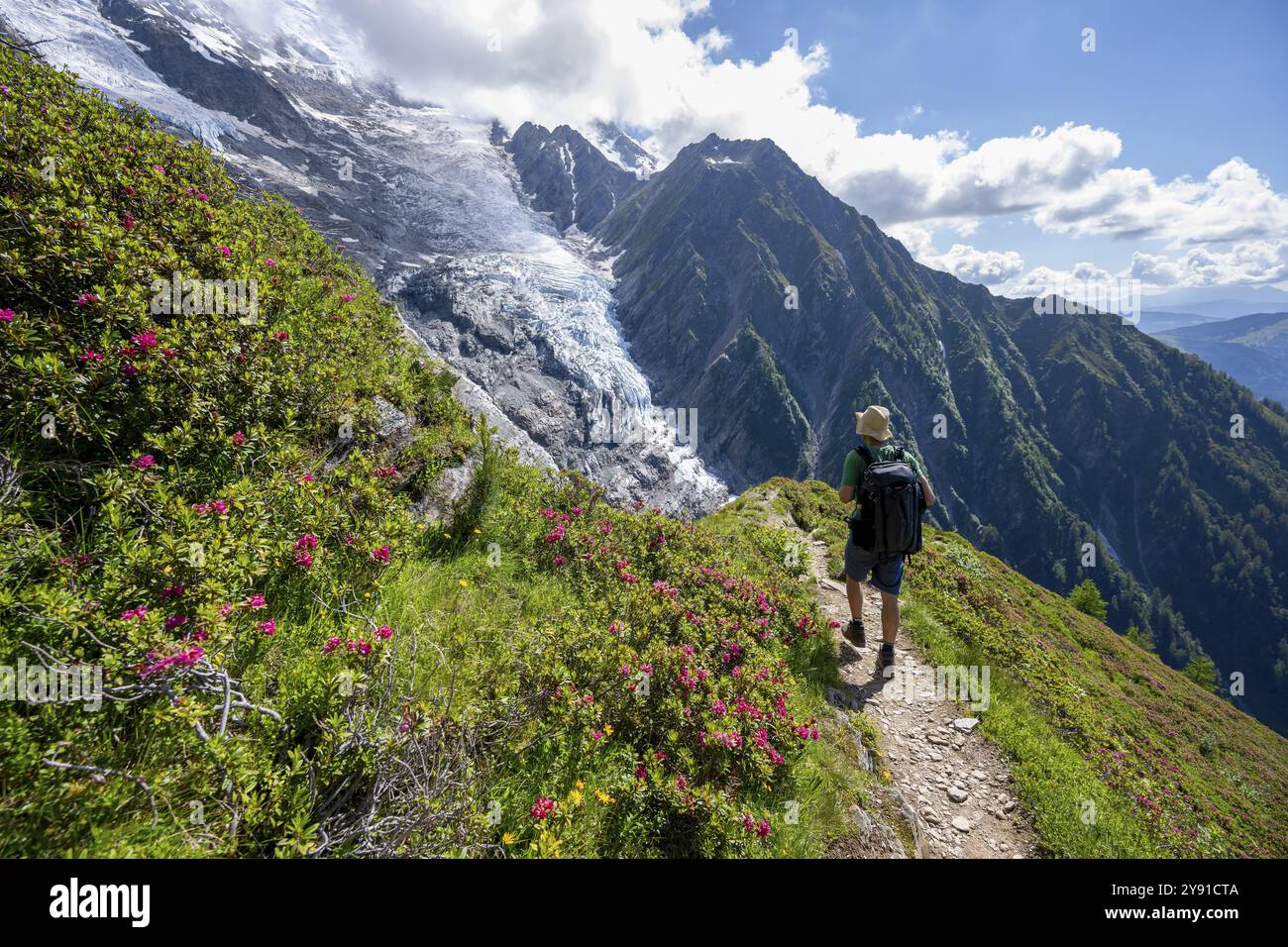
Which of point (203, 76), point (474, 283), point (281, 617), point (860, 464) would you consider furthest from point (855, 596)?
point (203, 76)

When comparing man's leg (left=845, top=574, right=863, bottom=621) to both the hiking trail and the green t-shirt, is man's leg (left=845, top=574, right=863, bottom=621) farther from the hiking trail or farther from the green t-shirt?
the green t-shirt

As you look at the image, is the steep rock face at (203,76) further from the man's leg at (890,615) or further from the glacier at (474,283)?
the man's leg at (890,615)

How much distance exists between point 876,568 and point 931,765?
2721mm

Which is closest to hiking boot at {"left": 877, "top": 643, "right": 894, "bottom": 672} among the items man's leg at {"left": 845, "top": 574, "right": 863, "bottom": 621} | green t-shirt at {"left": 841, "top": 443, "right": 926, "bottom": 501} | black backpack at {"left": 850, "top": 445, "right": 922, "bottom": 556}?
man's leg at {"left": 845, "top": 574, "right": 863, "bottom": 621}

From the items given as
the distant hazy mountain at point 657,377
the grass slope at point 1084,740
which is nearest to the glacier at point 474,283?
the distant hazy mountain at point 657,377

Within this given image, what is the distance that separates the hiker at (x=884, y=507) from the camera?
23.1 feet

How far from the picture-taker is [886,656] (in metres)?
8.30

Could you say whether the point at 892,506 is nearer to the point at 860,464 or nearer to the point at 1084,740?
the point at 860,464

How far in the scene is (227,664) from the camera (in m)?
→ 3.45

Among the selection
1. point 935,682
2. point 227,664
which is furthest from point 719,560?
point 227,664

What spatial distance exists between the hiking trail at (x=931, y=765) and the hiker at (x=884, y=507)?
659 mm

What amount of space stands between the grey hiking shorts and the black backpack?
10.6 inches
